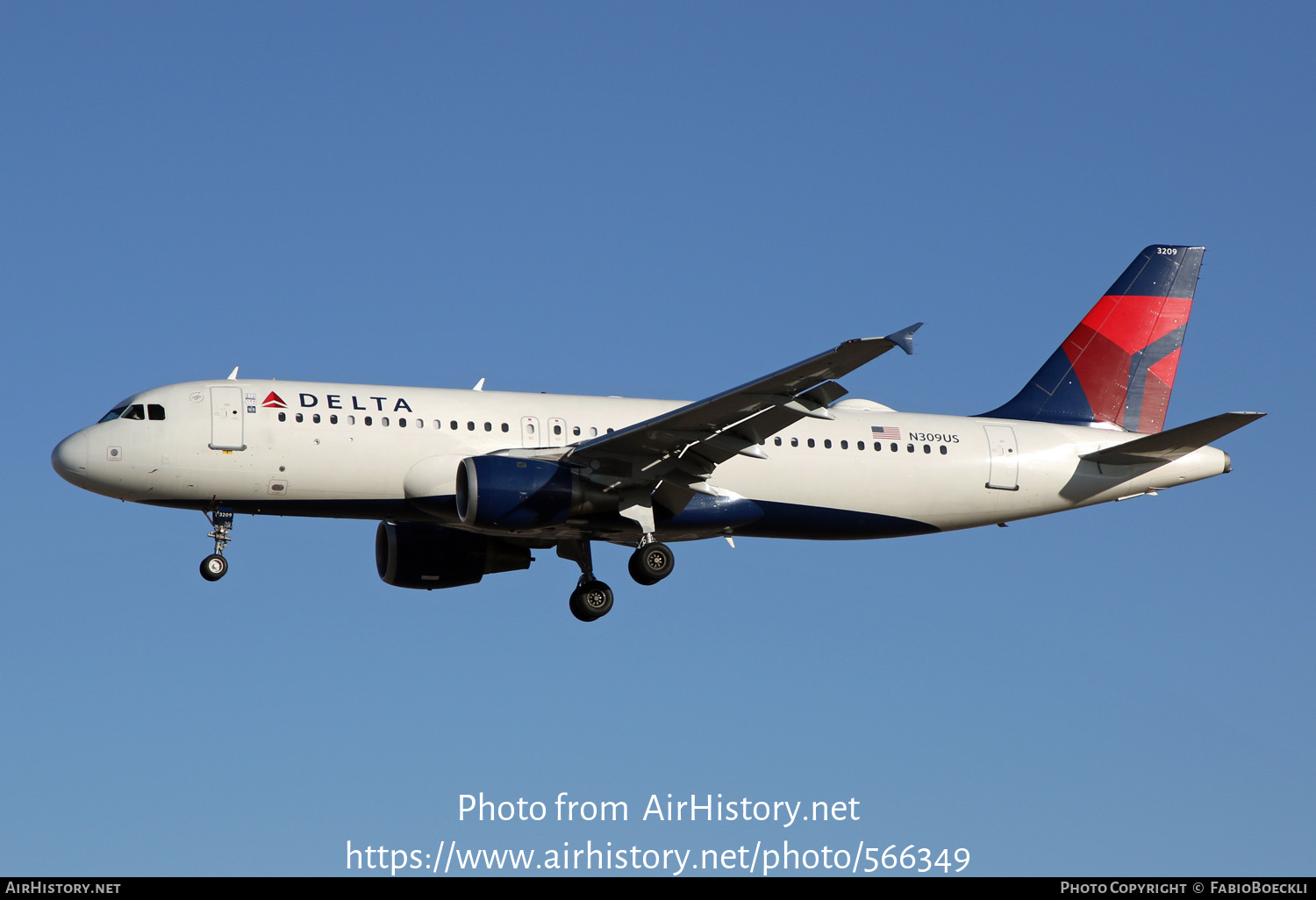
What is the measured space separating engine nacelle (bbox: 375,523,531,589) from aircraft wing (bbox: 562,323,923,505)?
5.35 meters

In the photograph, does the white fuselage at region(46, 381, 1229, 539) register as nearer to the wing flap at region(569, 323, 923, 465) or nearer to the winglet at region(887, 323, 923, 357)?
the wing flap at region(569, 323, 923, 465)

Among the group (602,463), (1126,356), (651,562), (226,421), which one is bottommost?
(651,562)

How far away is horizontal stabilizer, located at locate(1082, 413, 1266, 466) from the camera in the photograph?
3231 centimetres

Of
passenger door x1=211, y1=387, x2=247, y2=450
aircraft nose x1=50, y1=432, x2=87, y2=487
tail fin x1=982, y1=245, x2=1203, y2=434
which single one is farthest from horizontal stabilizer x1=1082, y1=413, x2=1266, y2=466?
aircraft nose x1=50, y1=432, x2=87, y2=487

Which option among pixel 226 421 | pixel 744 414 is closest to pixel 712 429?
pixel 744 414

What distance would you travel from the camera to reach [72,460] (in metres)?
31.2

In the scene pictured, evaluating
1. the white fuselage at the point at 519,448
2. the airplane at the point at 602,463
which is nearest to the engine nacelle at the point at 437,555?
the airplane at the point at 602,463

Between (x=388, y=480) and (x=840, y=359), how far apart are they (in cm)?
993

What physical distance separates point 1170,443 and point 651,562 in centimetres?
1182

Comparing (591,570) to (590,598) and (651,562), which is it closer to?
(590,598)

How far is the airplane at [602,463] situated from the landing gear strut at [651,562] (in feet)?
0.13

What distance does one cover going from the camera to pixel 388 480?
1249 inches
